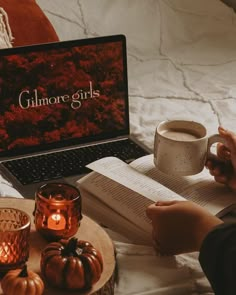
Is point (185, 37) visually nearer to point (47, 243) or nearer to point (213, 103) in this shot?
point (213, 103)

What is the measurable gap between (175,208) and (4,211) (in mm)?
289

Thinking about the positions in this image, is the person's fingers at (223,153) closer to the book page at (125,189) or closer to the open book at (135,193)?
the open book at (135,193)

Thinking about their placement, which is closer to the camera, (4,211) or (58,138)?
(4,211)

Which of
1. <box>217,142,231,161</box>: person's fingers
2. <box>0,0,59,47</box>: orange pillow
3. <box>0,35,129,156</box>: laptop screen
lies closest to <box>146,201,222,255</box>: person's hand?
<box>217,142,231,161</box>: person's fingers

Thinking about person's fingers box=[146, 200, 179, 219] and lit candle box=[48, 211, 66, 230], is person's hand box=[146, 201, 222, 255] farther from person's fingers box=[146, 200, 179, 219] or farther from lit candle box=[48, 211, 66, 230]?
lit candle box=[48, 211, 66, 230]

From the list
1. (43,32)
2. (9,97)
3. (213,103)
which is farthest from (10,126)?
(213,103)

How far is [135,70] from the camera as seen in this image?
6.77 feet

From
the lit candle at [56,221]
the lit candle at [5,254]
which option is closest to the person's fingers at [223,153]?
the lit candle at [56,221]

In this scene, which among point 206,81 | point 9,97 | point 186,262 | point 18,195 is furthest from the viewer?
point 206,81

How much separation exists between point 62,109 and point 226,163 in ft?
1.21

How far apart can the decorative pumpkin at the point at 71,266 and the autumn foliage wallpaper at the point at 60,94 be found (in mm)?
499

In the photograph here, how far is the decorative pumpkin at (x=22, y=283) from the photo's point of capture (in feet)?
3.30

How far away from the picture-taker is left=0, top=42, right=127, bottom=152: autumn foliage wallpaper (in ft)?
4.97

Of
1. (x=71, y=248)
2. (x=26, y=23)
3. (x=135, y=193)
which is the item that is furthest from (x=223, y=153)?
(x=26, y=23)
